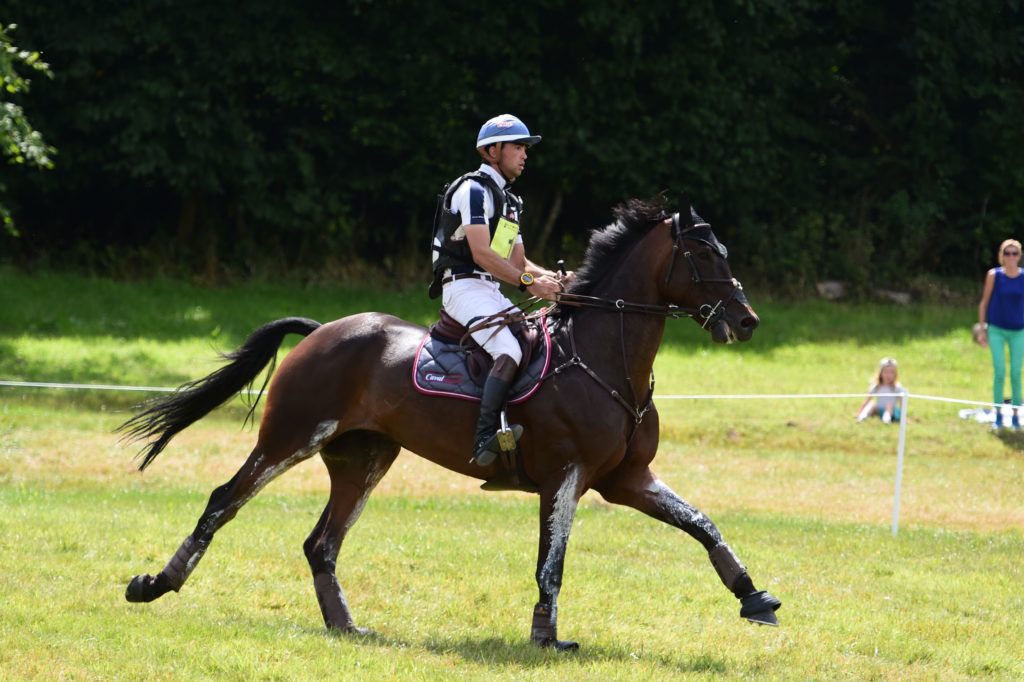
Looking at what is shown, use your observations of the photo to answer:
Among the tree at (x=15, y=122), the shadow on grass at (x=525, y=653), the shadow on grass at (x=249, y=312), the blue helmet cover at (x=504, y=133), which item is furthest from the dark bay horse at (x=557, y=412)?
the shadow on grass at (x=249, y=312)

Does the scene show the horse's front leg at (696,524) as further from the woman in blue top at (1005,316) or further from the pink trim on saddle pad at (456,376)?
the woman in blue top at (1005,316)

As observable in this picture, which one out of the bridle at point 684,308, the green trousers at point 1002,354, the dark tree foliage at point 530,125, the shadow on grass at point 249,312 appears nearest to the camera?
the bridle at point 684,308

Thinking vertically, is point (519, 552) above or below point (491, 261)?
below

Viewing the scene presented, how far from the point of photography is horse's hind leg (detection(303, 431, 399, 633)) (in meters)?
8.10

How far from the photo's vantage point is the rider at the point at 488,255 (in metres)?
7.57

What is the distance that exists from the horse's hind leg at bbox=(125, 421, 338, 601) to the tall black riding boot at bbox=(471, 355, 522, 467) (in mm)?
1045

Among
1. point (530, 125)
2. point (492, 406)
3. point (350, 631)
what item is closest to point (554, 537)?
point (492, 406)

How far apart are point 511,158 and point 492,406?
1.45 meters

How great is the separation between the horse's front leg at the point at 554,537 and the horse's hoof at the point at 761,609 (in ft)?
3.25

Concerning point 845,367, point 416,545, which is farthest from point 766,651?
point 845,367

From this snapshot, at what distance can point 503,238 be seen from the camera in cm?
766

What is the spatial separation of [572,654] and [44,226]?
2345cm

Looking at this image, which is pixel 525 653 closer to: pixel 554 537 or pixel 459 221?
pixel 554 537

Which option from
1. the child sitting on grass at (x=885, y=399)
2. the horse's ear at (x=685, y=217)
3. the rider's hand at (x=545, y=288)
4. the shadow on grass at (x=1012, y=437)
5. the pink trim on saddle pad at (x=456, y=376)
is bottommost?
the shadow on grass at (x=1012, y=437)
